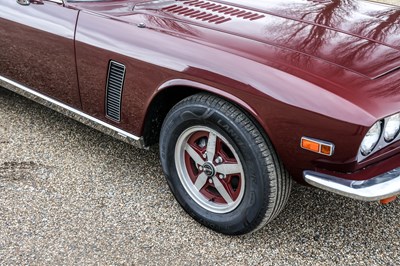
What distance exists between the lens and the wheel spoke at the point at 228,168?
2.66m

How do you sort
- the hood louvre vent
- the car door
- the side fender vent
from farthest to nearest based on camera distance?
the car door, the hood louvre vent, the side fender vent

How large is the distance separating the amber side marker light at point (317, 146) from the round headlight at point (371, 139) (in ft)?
0.47

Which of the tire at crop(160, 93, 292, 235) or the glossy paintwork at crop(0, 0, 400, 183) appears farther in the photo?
the tire at crop(160, 93, 292, 235)

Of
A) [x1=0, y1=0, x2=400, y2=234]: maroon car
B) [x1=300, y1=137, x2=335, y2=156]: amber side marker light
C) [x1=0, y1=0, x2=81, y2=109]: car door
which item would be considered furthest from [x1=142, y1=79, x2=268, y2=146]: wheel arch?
[x1=0, y1=0, x2=81, y2=109]: car door

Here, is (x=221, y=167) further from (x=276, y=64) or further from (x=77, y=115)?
(x=77, y=115)

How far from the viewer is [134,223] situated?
292cm

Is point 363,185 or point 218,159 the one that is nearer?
point 363,185

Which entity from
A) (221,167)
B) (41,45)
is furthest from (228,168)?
(41,45)

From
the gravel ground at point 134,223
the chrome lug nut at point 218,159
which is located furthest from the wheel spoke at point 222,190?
the gravel ground at point 134,223

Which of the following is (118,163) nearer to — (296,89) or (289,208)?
(289,208)

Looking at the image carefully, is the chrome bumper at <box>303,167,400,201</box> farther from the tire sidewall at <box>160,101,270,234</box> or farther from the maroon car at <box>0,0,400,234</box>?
the tire sidewall at <box>160,101,270,234</box>

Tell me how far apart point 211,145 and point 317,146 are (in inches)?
25.0

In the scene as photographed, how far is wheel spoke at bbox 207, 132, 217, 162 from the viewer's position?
2.69 m

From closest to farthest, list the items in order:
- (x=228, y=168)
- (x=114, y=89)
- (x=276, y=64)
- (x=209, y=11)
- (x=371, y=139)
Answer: (x=371, y=139), (x=276, y=64), (x=228, y=168), (x=114, y=89), (x=209, y=11)
